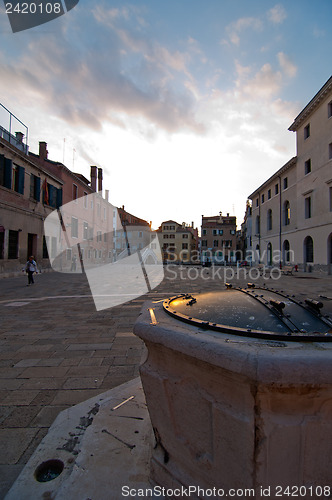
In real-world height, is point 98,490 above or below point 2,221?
below

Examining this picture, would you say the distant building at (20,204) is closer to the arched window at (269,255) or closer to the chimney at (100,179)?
the chimney at (100,179)

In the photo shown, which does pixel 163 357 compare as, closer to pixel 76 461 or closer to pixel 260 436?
pixel 260 436

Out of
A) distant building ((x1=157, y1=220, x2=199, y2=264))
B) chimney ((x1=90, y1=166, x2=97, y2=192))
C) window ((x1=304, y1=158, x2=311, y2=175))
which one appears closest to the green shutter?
chimney ((x1=90, y1=166, x2=97, y2=192))

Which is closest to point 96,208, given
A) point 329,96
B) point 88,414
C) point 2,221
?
point 2,221

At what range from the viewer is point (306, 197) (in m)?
23.2

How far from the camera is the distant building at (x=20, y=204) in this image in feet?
52.4

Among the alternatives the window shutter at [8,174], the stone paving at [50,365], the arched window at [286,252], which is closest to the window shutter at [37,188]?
the window shutter at [8,174]

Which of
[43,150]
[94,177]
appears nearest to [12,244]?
[43,150]

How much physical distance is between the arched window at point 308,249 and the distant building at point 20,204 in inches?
892

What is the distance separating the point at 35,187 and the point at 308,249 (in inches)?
929

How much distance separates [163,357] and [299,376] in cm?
77

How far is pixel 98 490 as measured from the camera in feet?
5.36

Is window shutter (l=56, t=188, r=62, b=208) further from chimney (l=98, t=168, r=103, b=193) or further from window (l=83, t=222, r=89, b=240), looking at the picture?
chimney (l=98, t=168, r=103, b=193)

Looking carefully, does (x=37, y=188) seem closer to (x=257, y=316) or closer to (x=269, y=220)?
(x=257, y=316)
